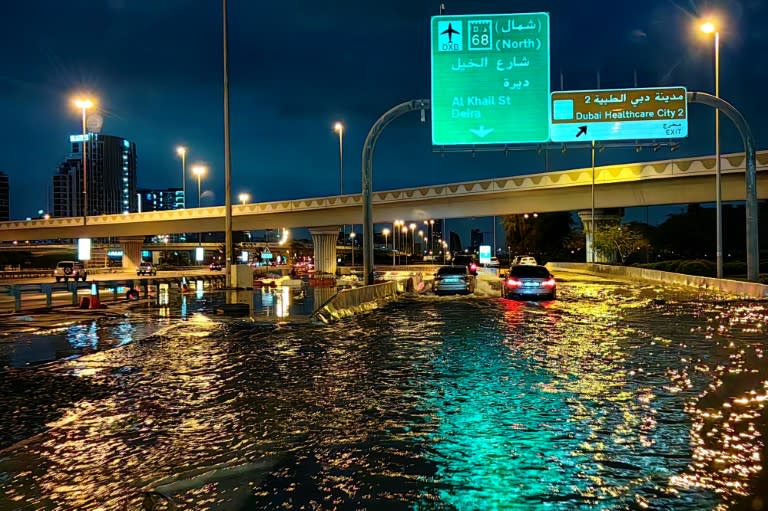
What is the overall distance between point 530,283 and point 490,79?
9.12 meters

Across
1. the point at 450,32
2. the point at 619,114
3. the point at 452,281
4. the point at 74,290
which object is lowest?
the point at 452,281

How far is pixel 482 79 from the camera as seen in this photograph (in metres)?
28.1

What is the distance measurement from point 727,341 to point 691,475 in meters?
11.1

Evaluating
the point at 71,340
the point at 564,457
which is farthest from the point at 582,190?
the point at 564,457

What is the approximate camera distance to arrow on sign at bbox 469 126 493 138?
93.7ft

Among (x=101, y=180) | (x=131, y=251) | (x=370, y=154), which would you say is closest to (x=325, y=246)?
(x=131, y=251)

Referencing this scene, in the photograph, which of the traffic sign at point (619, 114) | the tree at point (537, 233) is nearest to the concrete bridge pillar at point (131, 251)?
the tree at point (537, 233)

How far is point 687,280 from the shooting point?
41781 millimetres

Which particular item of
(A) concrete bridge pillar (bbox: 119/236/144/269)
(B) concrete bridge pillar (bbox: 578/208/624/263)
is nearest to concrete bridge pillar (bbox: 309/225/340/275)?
(B) concrete bridge pillar (bbox: 578/208/624/263)

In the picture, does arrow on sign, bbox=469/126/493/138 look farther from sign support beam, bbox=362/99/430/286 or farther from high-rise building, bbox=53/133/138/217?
high-rise building, bbox=53/133/138/217

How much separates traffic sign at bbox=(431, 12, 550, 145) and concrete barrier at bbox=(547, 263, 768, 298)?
1210cm

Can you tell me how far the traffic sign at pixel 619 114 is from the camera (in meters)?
29.9

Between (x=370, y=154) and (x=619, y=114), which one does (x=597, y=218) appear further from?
(x=370, y=154)

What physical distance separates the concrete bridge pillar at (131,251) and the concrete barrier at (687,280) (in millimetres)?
67636
